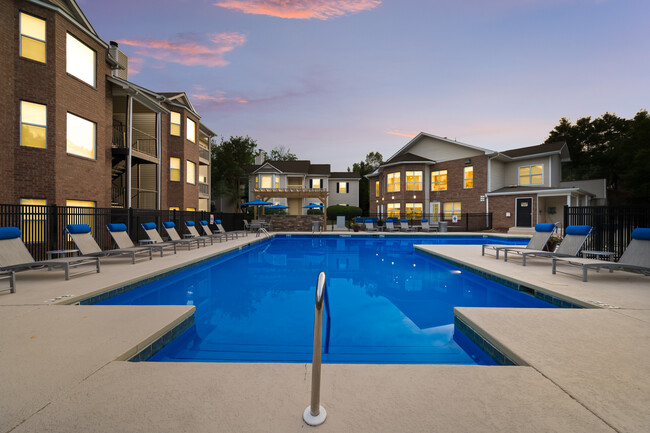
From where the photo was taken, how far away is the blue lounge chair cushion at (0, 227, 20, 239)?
6426 mm

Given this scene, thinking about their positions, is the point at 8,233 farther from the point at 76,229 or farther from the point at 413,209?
the point at 413,209

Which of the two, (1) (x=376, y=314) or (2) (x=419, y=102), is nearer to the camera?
(1) (x=376, y=314)

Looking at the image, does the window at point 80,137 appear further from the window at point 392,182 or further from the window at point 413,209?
the window at point 413,209

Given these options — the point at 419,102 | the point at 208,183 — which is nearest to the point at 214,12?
the point at 208,183

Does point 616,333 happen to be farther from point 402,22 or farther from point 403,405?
point 402,22

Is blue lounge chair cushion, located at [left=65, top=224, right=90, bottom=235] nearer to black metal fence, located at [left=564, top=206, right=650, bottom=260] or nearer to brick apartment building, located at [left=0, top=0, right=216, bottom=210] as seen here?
brick apartment building, located at [left=0, top=0, right=216, bottom=210]

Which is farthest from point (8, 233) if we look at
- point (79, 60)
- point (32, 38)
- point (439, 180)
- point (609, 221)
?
point (439, 180)

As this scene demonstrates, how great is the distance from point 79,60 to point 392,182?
84.1ft

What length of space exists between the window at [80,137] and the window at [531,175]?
31.1m

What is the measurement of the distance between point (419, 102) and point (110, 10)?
25381mm

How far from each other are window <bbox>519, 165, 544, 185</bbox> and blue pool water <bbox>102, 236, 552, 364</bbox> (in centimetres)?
2153

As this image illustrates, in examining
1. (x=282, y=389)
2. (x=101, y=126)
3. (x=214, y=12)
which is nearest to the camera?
(x=282, y=389)

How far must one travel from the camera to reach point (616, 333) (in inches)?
143

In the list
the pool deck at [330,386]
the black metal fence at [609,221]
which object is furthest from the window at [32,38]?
the black metal fence at [609,221]
